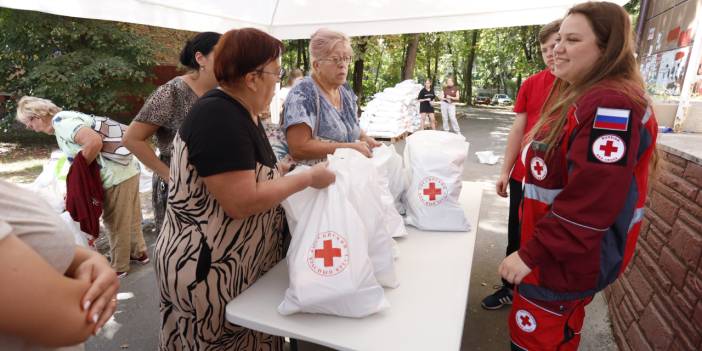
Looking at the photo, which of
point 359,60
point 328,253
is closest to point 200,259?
point 328,253

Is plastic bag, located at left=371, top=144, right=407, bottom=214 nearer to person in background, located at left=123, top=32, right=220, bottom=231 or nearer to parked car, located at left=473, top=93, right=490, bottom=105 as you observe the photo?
person in background, located at left=123, top=32, right=220, bottom=231

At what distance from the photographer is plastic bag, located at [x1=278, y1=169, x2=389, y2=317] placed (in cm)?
119

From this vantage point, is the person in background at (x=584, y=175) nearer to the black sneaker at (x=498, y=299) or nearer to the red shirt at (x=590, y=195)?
the red shirt at (x=590, y=195)

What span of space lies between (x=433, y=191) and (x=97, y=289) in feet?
5.12

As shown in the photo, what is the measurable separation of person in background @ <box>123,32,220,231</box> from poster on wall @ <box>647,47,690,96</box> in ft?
9.09

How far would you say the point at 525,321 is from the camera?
143cm

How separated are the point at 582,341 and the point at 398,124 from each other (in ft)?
24.4

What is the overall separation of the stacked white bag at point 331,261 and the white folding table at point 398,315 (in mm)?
48

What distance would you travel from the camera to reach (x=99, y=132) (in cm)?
271

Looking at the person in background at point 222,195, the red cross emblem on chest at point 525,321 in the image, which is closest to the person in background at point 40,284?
the person in background at point 222,195

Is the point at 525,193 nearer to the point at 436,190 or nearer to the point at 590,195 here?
the point at 590,195

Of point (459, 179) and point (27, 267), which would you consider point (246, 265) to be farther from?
point (459, 179)

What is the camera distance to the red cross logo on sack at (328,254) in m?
1.19

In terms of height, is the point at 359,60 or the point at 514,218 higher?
the point at 359,60
